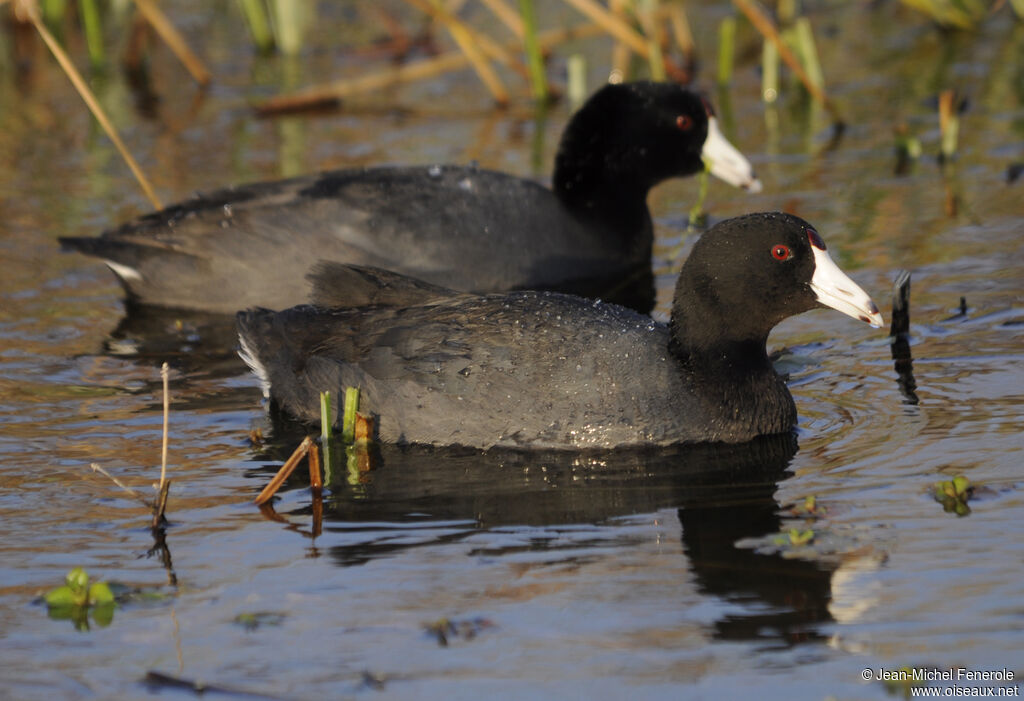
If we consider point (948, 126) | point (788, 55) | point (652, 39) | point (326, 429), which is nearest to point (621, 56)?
point (652, 39)

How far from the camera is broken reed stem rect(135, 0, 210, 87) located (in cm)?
1140

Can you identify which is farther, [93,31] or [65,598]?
[93,31]

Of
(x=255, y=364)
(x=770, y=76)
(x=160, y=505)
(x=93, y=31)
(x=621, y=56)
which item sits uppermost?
(x=93, y=31)

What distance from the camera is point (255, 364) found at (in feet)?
21.8

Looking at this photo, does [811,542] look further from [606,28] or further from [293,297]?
[606,28]

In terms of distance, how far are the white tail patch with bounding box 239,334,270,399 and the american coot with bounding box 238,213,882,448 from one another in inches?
18.6

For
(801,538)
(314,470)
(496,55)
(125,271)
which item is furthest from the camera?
(496,55)

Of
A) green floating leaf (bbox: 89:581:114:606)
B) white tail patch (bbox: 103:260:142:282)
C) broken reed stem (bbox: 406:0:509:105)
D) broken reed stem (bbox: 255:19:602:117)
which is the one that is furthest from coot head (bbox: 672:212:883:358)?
broken reed stem (bbox: 255:19:602:117)

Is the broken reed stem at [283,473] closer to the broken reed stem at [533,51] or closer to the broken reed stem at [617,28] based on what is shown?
the broken reed stem at [533,51]

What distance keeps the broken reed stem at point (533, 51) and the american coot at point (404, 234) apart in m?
1.98

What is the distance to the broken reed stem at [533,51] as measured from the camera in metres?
10.5

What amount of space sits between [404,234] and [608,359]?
97.9 inches

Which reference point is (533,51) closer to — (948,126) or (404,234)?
(948,126)

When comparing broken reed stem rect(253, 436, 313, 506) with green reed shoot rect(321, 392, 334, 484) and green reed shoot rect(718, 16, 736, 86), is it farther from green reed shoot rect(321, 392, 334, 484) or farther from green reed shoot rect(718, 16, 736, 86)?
green reed shoot rect(718, 16, 736, 86)
